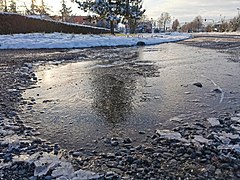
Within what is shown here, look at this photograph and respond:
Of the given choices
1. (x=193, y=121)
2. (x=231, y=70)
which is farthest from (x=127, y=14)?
(x=193, y=121)

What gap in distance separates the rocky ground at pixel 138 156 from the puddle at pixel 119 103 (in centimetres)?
22

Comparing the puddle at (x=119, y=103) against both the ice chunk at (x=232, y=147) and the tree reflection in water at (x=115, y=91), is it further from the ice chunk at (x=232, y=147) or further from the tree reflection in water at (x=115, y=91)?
the ice chunk at (x=232, y=147)

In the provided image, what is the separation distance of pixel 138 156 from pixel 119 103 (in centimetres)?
214

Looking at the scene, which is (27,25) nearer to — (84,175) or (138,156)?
(138,156)

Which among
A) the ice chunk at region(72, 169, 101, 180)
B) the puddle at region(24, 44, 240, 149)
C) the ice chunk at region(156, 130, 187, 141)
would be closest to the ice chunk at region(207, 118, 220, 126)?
the puddle at region(24, 44, 240, 149)

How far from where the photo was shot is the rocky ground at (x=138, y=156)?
2.56 metres

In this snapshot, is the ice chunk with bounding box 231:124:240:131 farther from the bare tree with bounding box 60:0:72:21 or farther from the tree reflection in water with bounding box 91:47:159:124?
the bare tree with bounding box 60:0:72:21

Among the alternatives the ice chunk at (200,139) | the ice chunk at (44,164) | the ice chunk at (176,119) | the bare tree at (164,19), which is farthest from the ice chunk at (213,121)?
the bare tree at (164,19)

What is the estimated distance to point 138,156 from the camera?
114 inches

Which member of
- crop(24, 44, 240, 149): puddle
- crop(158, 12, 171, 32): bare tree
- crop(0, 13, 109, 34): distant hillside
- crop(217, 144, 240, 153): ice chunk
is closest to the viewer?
crop(217, 144, 240, 153): ice chunk

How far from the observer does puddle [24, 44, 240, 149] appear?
369cm

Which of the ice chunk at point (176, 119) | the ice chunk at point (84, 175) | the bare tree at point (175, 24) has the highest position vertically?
the bare tree at point (175, 24)

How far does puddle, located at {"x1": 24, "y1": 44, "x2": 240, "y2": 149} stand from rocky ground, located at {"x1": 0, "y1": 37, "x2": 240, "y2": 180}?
0.22 metres

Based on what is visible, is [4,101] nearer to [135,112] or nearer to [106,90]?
[106,90]
